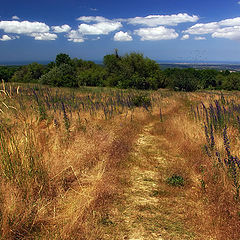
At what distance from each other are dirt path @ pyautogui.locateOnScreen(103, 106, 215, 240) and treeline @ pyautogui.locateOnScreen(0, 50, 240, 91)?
59.2 feet

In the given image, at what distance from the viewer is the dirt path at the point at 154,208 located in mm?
2380

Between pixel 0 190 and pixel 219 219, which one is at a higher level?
pixel 0 190

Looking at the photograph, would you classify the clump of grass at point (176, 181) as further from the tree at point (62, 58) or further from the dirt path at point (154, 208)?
the tree at point (62, 58)

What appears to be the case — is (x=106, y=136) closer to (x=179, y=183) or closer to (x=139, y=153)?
(x=139, y=153)

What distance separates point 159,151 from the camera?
16.4ft

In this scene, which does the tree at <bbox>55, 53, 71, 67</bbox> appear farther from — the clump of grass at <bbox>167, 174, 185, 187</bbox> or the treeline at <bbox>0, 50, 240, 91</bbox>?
the clump of grass at <bbox>167, 174, 185, 187</bbox>

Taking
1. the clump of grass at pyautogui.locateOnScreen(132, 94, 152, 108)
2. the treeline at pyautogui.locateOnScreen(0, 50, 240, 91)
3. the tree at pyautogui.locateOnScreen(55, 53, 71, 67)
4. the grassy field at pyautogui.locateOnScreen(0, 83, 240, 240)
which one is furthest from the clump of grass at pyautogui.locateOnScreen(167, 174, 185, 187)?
the tree at pyautogui.locateOnScreen(55, 53, 71, 67)

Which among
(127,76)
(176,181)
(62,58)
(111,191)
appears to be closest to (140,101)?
(176,181)

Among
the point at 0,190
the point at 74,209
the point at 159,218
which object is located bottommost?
the point at 159,218

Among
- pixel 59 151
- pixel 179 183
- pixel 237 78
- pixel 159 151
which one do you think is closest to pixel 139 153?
pixel 159 151

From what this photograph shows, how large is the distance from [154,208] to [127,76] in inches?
1401

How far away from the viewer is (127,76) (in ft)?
122

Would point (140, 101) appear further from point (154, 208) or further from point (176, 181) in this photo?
point (154, 208)

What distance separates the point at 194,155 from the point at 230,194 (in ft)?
5.44
